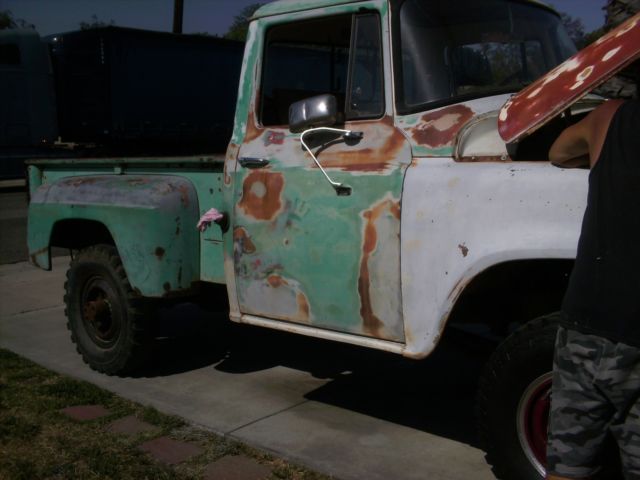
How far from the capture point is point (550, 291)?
3.34m

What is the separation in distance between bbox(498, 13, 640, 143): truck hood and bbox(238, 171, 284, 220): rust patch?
53.6 inches

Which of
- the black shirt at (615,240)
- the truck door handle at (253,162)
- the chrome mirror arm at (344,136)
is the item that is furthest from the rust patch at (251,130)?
the black shirt at (615,240)

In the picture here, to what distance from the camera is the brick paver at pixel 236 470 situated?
361 cm

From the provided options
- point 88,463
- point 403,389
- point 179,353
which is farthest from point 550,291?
point 179,353

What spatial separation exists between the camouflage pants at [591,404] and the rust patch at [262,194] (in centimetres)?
182

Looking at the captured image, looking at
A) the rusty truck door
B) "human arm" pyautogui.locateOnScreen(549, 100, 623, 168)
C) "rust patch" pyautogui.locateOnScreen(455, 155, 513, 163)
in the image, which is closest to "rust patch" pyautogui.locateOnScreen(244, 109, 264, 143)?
the rusty truck door

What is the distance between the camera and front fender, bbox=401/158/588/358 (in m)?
2.88

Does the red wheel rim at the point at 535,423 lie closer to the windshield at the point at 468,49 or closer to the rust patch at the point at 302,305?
the rust patch at the point at 302,305

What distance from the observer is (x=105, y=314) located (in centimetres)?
507

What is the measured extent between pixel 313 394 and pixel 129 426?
1.07 meters

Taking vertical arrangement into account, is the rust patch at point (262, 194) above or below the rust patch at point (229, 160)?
below

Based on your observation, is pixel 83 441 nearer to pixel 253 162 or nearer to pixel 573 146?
pixel 253 162

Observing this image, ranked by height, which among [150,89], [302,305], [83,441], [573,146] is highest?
[150,89]

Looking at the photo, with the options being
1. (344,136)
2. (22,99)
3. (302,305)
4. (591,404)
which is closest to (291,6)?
(344,136)
